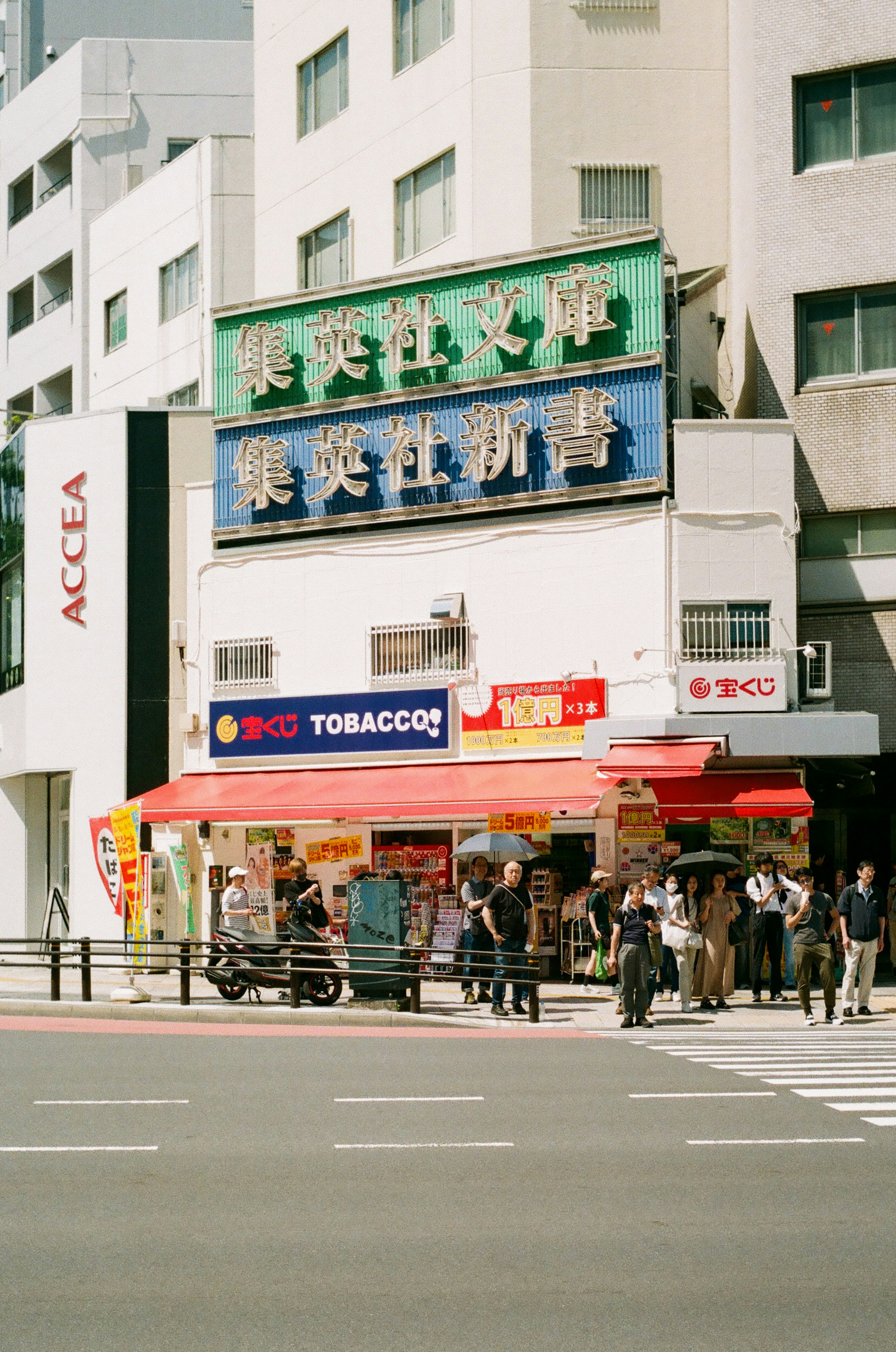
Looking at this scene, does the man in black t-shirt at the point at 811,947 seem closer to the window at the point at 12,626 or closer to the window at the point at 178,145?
the window at the point at 12,626

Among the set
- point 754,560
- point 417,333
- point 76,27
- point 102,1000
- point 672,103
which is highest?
point 76,27

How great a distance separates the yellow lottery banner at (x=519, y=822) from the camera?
25578mm

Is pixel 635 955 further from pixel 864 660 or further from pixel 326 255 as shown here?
pixel 326 255

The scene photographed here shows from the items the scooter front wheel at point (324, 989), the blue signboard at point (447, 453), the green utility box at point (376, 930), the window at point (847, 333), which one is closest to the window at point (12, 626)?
the blue signboard at point (447, 453)

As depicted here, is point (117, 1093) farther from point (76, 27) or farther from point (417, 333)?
point (76, 27)

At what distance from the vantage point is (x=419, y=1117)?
40.0 ft

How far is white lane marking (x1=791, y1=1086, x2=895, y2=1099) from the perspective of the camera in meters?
13.1

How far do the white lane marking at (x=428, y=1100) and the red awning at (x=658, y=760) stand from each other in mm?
10381

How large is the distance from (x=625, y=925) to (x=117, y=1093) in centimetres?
768

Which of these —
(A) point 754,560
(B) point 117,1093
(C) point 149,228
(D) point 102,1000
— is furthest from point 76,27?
(B) point 117,1093

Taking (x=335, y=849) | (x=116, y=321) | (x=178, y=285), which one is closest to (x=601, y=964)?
(x=335, y=849)

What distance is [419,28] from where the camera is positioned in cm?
3152

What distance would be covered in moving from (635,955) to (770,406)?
480 inches

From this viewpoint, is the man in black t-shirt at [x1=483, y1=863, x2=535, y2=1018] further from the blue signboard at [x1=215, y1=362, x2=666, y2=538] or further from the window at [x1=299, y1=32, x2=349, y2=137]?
the window at [x1=299, y1=32, x2=349, y2=137]
